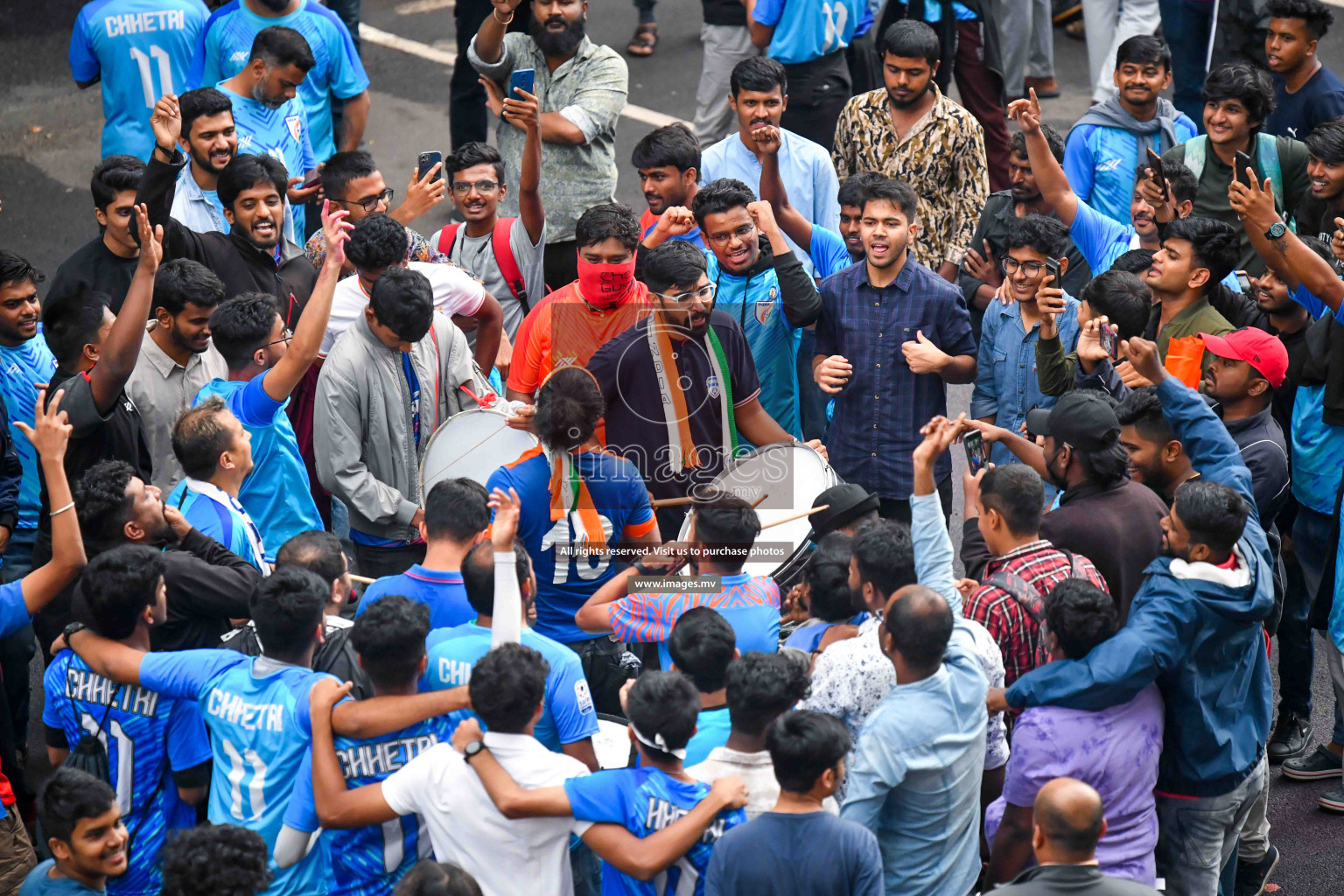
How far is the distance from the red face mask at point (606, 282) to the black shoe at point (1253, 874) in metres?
3.43

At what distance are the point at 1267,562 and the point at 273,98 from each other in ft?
19.2

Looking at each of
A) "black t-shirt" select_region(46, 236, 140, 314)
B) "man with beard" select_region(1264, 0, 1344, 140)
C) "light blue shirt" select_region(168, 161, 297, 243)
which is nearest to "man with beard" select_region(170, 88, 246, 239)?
"light blue shirt" select_region(168, 161, 297, 243)

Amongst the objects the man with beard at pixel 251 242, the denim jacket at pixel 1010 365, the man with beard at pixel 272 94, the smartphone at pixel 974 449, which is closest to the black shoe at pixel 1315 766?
the denim jacket at pixel 1010 365

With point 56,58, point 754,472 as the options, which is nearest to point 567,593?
point 754,472

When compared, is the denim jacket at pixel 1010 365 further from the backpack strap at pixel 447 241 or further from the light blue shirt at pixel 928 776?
the backpack strap at pixel 447 241

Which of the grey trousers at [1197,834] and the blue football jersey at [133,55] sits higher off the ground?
the blue football jersey at [133,55]

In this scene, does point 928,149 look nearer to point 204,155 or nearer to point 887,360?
point 887,360

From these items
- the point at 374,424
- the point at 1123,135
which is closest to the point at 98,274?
the point at 374,424

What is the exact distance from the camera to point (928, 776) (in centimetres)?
420

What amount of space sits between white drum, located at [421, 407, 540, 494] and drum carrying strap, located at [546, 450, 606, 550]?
730 millimetres

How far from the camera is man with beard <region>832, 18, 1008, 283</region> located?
26.0 feet

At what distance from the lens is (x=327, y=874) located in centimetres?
425

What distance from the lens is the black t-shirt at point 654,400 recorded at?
5949mm

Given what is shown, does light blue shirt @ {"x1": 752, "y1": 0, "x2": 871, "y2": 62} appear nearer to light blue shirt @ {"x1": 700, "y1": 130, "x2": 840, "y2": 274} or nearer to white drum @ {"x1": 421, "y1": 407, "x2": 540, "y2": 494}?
light blue shirt @ {"x1": 700, "y1": 130, "x2": 840, "y2": 274}
